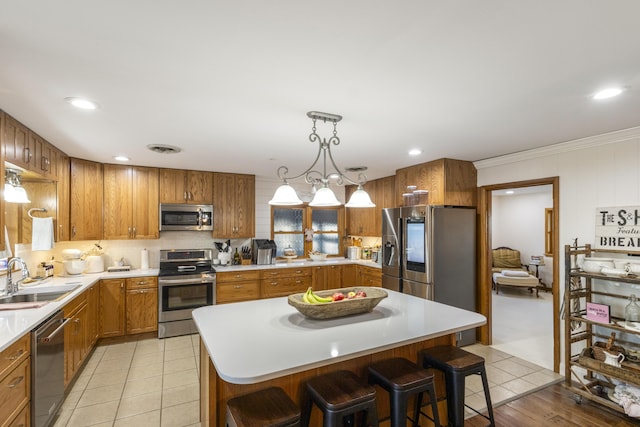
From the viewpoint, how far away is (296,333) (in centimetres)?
192

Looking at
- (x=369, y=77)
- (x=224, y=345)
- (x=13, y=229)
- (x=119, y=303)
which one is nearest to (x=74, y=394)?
(x=119, y=303)

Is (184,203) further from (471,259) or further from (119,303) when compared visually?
(471,259)

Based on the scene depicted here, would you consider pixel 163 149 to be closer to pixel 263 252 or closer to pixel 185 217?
pixel 185 217

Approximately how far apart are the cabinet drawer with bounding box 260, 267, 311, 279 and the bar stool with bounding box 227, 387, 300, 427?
3.21 metres

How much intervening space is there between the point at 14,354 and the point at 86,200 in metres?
2.71

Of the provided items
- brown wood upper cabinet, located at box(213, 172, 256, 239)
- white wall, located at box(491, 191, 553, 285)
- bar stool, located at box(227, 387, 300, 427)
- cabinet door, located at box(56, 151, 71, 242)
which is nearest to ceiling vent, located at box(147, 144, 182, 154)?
cabinet door, located at box(56, 151, 71, 242)

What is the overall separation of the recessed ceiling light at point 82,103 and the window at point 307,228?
357cm

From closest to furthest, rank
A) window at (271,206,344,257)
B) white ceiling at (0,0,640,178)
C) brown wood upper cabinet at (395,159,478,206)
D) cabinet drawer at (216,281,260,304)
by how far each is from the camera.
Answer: white ceiling at (0,0,640,178) → brown wood upper cabinet at (395,159,478,206) → cabinet drawer at (216,281,260,304) → window at (271,206,344,257)

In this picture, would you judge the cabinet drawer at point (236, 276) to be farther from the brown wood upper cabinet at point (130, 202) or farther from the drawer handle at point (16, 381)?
the drawer handle at point (16, 381)

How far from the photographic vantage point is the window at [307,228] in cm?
573

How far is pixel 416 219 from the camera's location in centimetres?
398

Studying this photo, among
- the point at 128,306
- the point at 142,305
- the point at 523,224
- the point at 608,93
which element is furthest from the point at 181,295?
the point at 523,224

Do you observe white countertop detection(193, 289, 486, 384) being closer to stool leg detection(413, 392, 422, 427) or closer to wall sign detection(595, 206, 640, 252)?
stool leg detection(413, 392, 422, 427)

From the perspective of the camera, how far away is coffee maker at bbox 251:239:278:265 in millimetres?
5086
